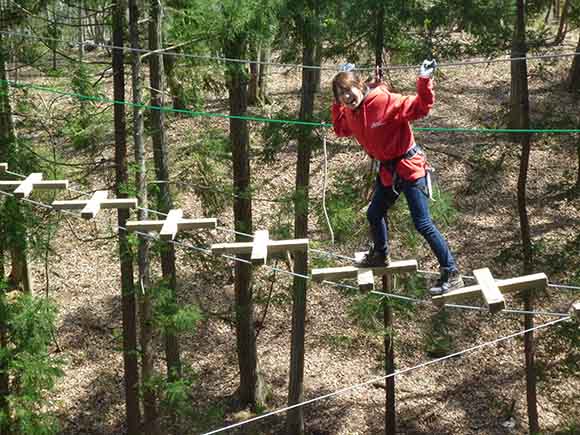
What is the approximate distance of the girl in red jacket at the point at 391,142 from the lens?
4.72 m

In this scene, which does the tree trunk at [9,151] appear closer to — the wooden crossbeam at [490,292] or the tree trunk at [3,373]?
the tree trunk at [3,373]

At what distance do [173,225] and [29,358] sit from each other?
649 centimetres

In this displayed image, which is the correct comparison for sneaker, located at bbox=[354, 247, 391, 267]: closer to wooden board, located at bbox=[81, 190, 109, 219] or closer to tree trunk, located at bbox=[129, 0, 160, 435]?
wooden board, located at bbox=[81, 190, 109, 219]

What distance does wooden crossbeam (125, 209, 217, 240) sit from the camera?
223 inches

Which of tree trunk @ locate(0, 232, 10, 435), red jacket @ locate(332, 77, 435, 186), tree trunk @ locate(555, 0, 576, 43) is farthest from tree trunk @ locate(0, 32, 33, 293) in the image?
tree trunk @ locate(555, 0, 576, 43)

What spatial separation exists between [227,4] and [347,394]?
7.14 metres

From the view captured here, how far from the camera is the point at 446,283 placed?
4996 millimetres

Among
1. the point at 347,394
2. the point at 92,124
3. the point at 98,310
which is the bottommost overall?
the point at 347,394

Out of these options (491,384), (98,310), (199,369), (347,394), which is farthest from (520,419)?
(98,310)

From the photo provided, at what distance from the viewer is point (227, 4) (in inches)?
377

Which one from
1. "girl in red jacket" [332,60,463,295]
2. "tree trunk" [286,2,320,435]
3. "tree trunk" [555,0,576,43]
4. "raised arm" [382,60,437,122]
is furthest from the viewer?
"tree trunk" [555,0,576,43]

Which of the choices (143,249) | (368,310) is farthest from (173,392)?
(368,310)

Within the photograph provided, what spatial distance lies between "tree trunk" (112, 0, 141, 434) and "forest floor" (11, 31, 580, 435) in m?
0.49

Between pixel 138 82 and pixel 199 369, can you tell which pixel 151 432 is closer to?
pixel 199 369
